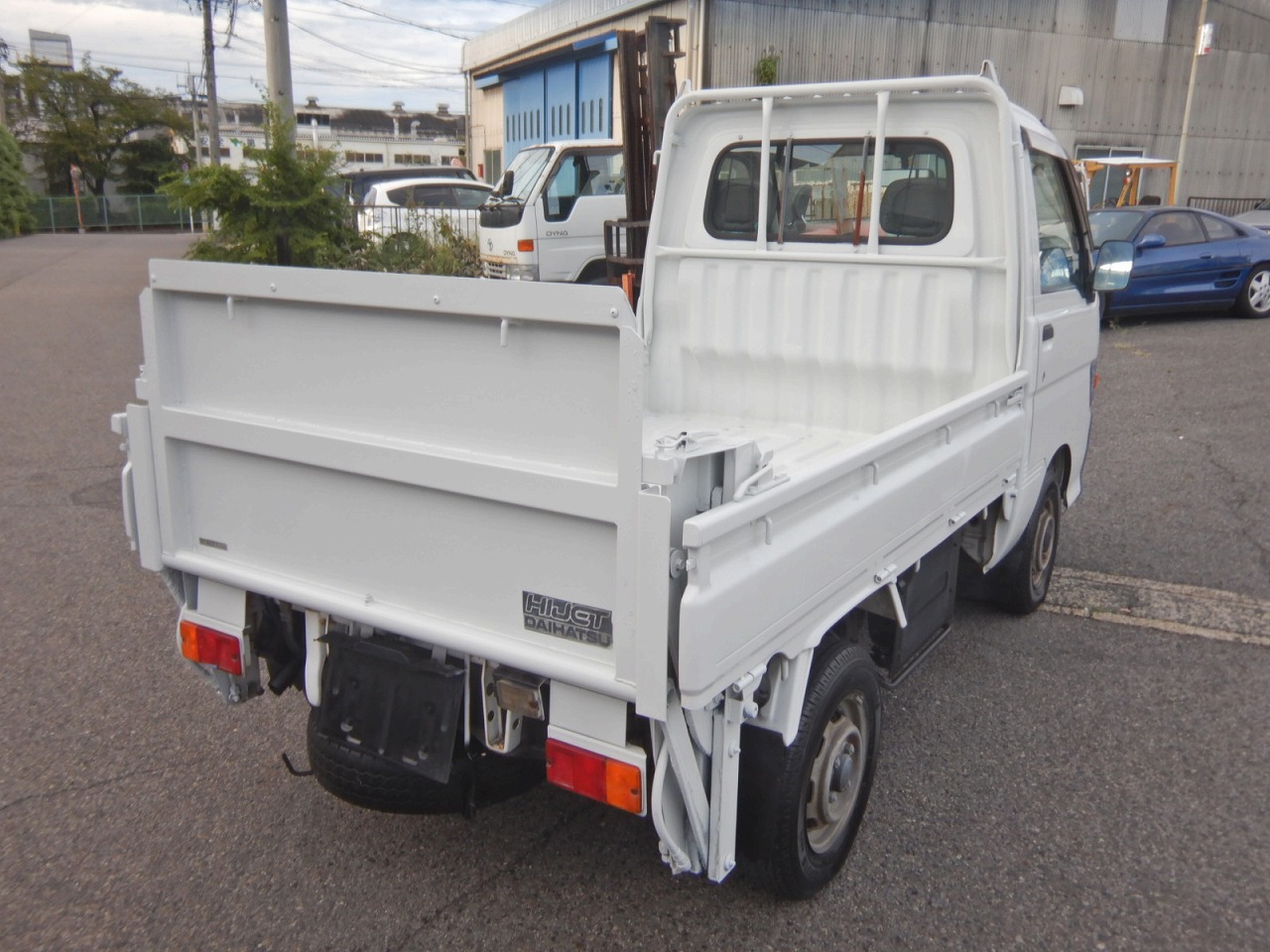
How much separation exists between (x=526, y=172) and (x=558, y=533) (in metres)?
12.0

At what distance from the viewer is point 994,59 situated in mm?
21672

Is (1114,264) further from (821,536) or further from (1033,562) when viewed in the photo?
(821,536)

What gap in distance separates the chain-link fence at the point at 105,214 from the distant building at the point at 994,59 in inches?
843

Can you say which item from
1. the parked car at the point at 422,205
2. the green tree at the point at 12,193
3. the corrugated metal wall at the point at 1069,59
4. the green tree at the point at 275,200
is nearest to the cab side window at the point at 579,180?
the parked car at the point at 422,205

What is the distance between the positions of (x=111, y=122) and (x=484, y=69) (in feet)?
112

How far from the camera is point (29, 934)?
2.93 m

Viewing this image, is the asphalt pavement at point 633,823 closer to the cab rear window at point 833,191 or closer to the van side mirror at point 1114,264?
the van side mirror at point 1114,264

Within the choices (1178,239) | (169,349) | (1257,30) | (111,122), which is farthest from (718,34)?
(111,122)

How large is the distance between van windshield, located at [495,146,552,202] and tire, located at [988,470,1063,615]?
30.4ft

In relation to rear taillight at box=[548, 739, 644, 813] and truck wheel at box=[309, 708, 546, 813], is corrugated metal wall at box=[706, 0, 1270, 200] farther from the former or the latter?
rear taillight at box=[548, 739, 644, 813]

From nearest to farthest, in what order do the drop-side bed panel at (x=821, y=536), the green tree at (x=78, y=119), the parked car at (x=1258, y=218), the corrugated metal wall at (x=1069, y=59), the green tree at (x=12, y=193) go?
the drop-side bed panel at (x=821, y=536), the parked car at (x=1258, y=218), the corrugated metal wall at (x=1069, y=59), the green tree at (x=12, y=193), the green tree at (x=78, y=119)

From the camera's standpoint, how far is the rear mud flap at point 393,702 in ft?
8.88

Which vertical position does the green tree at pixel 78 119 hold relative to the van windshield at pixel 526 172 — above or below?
above

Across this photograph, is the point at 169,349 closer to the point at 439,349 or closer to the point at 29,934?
the point at 439,349
